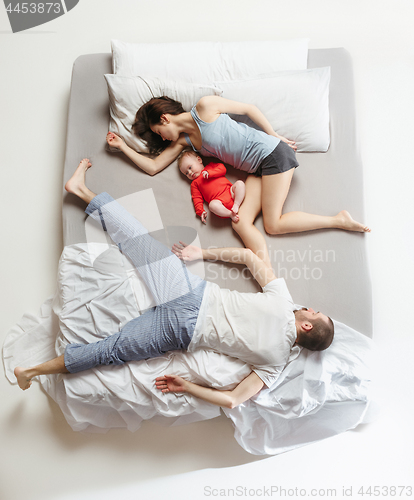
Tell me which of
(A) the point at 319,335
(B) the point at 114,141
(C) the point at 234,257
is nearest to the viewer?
(A) the point at 319,335

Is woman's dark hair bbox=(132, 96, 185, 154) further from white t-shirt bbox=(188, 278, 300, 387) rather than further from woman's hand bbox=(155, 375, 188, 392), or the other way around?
woman's hand bbox=(155, 375, 188, 392)

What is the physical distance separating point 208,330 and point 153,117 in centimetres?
98

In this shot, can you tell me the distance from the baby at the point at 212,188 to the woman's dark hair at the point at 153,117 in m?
0.14

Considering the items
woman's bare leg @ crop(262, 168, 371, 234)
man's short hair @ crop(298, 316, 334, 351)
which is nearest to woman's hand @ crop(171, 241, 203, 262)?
woman's bare leg @ crop(262, 168, 371, 234)

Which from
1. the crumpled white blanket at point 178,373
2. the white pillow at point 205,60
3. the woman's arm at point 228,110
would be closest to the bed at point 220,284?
the crumpled white blanket at point 178,373

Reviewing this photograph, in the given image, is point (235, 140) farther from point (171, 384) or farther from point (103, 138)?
point (171, 384)

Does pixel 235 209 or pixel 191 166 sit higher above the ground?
pixel 191 166

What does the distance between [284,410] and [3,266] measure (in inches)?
60.4

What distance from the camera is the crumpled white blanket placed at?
145cm

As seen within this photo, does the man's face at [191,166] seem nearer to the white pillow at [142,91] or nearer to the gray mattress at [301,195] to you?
the gray mattress at [301,195]

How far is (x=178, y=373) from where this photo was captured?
4.82ft

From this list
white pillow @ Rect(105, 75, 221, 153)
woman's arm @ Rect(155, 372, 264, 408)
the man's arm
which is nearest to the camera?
woman's arm @ Rect(155, 372, 264, 408)

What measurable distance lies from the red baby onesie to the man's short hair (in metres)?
0.63

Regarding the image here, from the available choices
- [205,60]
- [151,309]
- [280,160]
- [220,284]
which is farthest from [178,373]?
[205,60]
